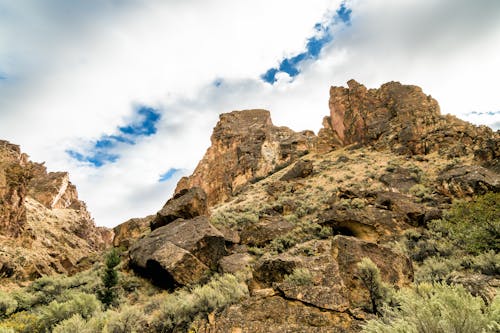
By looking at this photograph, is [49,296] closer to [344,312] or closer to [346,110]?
[344,312]

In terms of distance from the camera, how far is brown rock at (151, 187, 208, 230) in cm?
1573

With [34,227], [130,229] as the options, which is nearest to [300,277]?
[130,229]

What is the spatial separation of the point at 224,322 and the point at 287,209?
582 inches

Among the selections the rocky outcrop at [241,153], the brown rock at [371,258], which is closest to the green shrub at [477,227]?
the brown rock at [371,258]

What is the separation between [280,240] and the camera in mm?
12945

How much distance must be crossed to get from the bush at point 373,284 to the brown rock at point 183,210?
11333 millimetres

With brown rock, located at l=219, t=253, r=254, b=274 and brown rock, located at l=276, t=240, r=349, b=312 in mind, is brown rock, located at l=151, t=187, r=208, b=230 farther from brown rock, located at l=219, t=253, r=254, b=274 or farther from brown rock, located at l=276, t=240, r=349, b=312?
brown rock, located at l=276, t=240, r=349, b=312

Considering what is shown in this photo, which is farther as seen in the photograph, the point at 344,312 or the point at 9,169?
the point at 9,169

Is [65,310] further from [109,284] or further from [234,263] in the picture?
[234,263]

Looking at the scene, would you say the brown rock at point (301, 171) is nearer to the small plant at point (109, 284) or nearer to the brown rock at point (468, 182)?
the brown rock at point (468, 182)

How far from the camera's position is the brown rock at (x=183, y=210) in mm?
15727

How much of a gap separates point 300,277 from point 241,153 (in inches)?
1548

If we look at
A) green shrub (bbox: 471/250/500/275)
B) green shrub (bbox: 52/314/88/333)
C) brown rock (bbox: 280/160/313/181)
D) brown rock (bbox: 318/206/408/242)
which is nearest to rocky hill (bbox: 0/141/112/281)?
green shrub (bbox: 52/314/88/333)

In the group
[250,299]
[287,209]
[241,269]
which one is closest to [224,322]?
[250,299]
